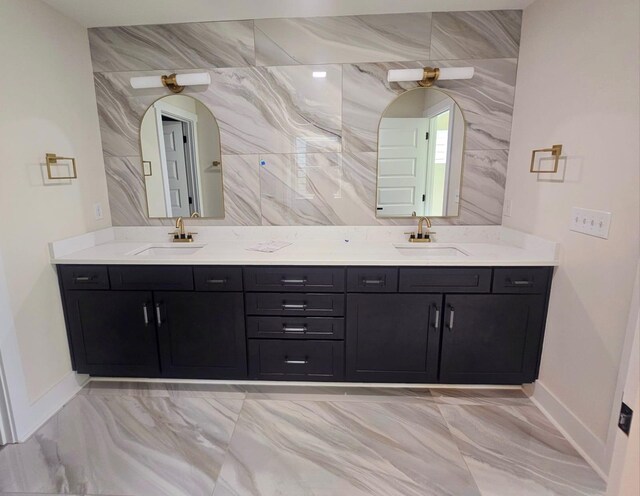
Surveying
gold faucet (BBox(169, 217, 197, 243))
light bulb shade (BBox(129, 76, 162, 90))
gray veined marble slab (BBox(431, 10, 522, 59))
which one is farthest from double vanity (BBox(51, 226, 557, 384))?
gray veined marble slab (BBox(431, 10, 522, 59))

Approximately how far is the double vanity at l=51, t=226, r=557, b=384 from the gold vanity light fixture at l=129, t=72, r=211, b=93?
1.10 metres

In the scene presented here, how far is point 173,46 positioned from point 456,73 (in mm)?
1898

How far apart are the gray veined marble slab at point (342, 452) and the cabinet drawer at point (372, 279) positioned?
2.36 ft

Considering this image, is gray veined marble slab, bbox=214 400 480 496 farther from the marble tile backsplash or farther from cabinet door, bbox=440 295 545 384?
the marble tile backsplash

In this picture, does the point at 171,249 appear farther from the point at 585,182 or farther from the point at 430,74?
the point at 585,182

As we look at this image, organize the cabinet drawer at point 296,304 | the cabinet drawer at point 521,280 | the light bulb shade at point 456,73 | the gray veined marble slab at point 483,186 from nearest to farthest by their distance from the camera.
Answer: the cabinet drawer at point 521,280 < the cabinet drawer at point 296,304 < the light bulb shade at point 456,73 < the gray veined marble slab at point 483,186

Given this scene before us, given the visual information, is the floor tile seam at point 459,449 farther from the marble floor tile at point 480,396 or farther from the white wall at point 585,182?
the white wall at point 585,182

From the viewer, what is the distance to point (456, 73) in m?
2.26

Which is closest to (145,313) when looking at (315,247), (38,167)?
(38,167)

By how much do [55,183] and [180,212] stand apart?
0.76 metres

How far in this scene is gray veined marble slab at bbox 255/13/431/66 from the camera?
2.31 metres

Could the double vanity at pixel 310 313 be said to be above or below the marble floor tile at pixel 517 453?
above

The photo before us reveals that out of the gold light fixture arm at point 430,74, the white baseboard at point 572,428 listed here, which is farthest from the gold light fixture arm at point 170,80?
the white baseboard at point 572,428

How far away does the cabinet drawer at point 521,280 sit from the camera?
203 centimetres
